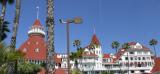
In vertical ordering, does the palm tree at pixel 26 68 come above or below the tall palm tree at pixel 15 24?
Answer: below

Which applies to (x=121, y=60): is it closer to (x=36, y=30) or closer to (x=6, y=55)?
(x=36, y=30)

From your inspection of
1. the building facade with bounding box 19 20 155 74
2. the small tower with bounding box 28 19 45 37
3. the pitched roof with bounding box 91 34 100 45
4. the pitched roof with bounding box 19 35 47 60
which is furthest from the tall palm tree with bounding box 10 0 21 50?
the pitched roof with bounding box 91 34 100 45

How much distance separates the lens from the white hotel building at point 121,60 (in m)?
107

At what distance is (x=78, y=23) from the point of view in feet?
71.8

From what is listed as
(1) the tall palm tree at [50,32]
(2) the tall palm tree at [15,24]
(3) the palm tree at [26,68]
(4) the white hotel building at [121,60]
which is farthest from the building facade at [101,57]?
(1) the tall palm tree at [50,32]

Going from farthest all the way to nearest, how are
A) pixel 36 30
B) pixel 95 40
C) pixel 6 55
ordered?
pixel 95 40 → pixel 36 30 → pixel 6 55

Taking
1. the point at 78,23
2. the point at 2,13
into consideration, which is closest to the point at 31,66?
the point at 2,13

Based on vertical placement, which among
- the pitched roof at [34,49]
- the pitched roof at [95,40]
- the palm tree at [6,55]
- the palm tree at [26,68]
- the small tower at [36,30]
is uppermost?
the small tower at [36,30]

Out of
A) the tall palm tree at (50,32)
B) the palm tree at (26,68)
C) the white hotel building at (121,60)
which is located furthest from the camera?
the white hotel building at (121,60)

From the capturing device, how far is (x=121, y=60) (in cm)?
11469

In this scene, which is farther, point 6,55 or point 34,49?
point 34,49

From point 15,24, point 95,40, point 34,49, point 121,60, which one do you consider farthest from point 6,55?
point 95,40

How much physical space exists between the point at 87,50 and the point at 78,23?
95787 millimetres

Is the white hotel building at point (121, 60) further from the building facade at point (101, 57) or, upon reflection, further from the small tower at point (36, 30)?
the small tower at point (36, 30)
